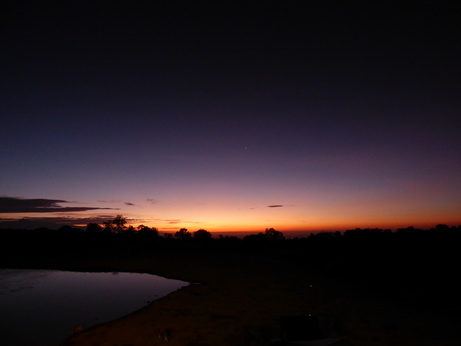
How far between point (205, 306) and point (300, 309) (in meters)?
5.21

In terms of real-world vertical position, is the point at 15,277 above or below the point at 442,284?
below

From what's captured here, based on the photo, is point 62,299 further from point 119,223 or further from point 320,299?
point 119,223

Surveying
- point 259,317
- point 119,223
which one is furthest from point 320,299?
point 119,223

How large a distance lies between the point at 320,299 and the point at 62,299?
53.9 ft

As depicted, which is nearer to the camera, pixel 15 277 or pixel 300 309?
pixel 300 309

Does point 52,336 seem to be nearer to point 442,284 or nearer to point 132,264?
point 132,264

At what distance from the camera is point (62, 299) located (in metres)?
17.8

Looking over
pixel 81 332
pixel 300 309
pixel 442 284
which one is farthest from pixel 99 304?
pixel 442 284

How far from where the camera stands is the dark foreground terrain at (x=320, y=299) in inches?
451

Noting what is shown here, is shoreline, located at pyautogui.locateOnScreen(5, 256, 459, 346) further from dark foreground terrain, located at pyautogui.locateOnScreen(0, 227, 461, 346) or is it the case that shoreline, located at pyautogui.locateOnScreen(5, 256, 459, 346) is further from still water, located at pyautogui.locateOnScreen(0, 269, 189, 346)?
still water, located at pyautogui.locateOnScreen(0, 269, 189, 346)

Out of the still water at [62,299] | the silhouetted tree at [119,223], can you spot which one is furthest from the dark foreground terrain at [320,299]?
the silhouetted tree at [119,223]

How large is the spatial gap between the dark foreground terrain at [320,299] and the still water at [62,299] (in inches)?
72.7

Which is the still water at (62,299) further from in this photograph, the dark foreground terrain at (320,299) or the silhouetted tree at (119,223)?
the silhouetted tree at (119,223)

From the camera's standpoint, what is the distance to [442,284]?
22031 millimetres
